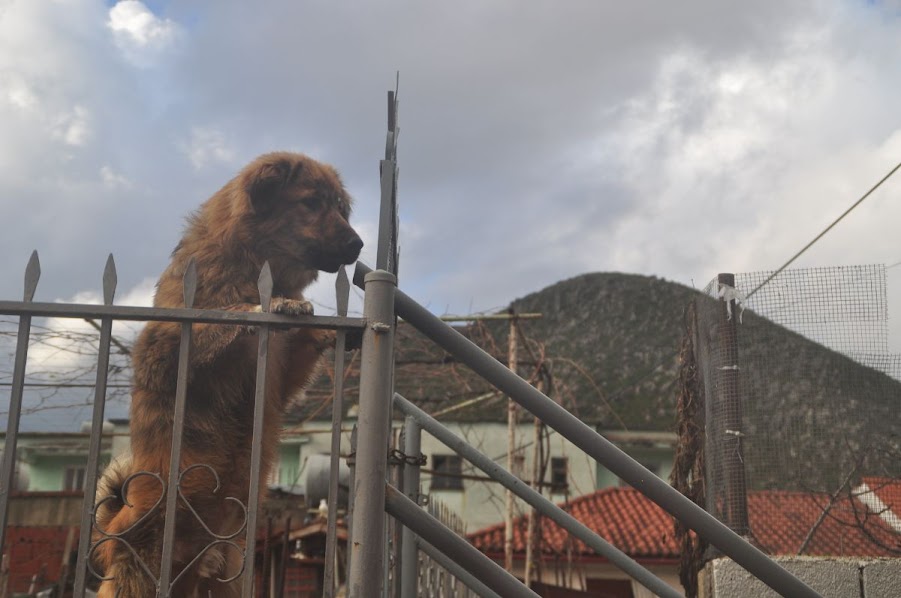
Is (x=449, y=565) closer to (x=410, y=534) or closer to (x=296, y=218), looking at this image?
(x=410, y=534)

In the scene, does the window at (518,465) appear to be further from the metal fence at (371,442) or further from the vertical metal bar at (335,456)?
the vertical metal bar at (335,456)

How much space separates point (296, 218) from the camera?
4145 mm

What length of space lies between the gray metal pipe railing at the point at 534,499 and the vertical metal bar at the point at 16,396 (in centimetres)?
164

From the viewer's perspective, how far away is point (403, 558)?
3.48m

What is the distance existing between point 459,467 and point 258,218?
1948cm

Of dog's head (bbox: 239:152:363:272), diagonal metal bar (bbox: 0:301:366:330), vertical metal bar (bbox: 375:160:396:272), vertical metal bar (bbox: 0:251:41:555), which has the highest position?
dog's head (bbox: 239:152:363:272)

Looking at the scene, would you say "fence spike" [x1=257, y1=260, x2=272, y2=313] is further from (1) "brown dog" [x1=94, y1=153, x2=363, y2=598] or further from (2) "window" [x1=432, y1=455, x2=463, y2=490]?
(2) "window" [x1=432, y1=455, x2=463, y2=490]

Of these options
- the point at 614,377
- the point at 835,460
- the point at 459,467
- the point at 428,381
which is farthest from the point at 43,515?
the point at 614,377

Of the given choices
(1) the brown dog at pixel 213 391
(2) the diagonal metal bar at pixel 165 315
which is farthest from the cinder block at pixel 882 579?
(2) the diagonal metal bar at pixel 165 315

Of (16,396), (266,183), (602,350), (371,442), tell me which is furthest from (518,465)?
(602,350)

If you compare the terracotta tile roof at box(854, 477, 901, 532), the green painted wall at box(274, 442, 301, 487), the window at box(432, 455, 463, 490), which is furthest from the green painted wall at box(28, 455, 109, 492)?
the terracotta tile roof at box(854, 477, 901, 532)

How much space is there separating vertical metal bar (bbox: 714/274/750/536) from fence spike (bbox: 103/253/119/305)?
10.9 feet

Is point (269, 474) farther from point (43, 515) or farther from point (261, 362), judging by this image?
point (43, 515)

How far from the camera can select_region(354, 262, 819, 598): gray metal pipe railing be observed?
2.13 metres
